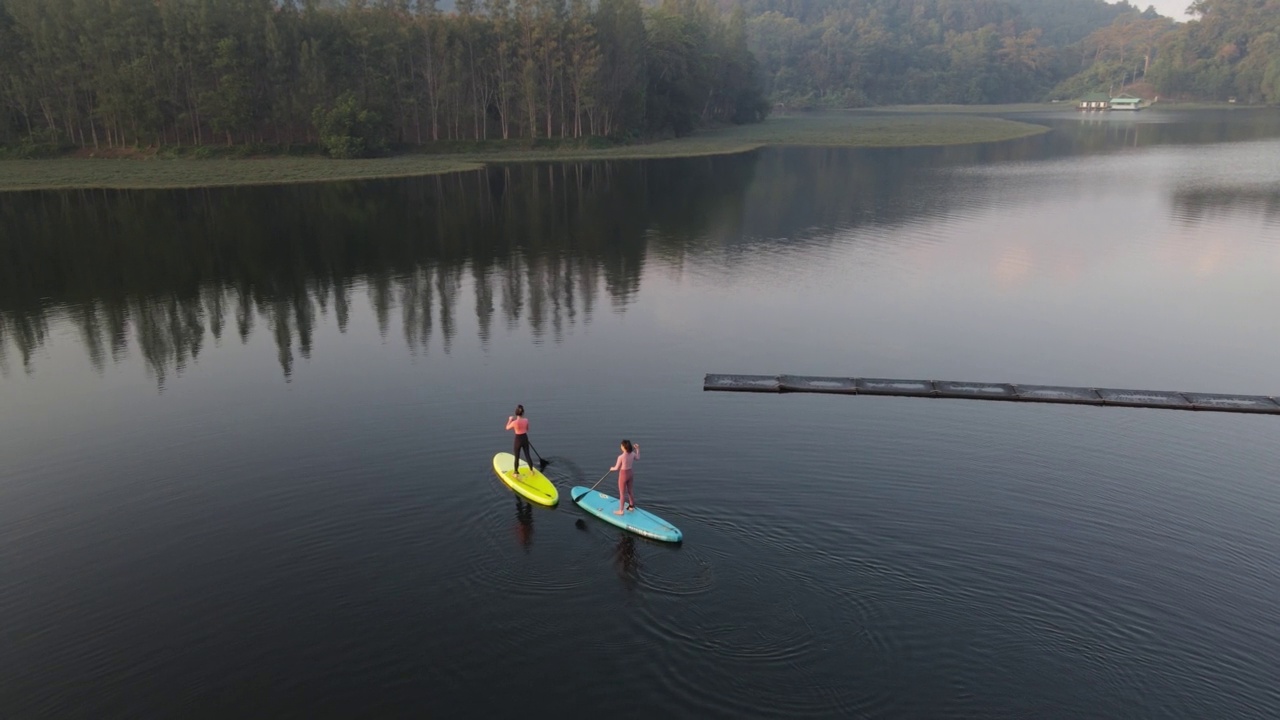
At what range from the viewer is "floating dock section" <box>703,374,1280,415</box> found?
85.9ft

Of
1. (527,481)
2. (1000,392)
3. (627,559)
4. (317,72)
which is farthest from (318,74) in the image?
(627,559)

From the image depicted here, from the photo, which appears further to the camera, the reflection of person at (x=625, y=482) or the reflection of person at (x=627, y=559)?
the reflection of person at (x=625, y=482)

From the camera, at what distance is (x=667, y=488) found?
69.6 feet

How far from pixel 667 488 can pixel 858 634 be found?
6.80 meters

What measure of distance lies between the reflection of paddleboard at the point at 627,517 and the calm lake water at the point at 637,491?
323 millimetres

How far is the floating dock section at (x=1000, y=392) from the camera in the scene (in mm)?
26188

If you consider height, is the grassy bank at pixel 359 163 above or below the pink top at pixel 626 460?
above

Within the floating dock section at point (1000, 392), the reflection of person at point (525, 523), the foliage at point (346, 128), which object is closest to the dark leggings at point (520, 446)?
the reflection of person at point (525, 523)

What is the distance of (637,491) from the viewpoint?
21047 millimetres

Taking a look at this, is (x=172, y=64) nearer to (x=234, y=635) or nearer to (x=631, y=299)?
(x=631, y=299)

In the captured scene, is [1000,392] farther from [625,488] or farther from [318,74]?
[318,74]

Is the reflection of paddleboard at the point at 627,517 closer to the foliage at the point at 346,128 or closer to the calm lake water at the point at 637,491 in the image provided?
the calm lake water at the point at 637,491

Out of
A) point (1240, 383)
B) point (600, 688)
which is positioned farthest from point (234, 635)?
point (1240, 383)

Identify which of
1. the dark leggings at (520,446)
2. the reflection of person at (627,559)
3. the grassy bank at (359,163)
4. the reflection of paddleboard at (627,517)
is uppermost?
the grassy bank at (359,163)
